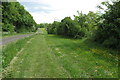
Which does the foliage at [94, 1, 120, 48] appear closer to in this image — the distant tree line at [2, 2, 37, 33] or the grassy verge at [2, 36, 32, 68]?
the grassy verge at [2, 36, 32, 68]

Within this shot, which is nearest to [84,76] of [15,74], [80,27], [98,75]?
[98,75]

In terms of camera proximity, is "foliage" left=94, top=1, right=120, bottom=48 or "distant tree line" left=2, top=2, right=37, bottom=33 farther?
"distant tree line" left=2, top=2, right=37, bottom=33

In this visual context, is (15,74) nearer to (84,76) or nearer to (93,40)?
(84,76)

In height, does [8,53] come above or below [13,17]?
below

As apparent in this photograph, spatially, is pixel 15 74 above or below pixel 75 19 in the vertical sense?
below

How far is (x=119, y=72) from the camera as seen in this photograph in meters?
6.21

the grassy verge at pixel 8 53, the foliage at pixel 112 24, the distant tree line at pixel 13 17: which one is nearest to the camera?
the grassy verge at pixel 8 53

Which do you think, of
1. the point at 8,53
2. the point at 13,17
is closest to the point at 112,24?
the point at 8,53

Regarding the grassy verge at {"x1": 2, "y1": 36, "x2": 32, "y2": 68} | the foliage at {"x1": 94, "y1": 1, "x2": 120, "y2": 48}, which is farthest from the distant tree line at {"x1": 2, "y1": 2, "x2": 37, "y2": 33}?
the foliage at {"x1": 94, "y1": 1, "x2": 120, "y2": 48}

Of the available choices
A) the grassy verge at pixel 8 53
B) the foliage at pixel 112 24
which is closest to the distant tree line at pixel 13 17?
the grassy verge at pixel 8 53

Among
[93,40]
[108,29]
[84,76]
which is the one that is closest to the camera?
[84,76]

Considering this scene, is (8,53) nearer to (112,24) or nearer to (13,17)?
(112,24)

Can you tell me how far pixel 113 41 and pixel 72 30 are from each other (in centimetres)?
1768

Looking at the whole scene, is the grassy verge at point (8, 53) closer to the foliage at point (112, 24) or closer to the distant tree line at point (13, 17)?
the foliage at point (112, 24)
